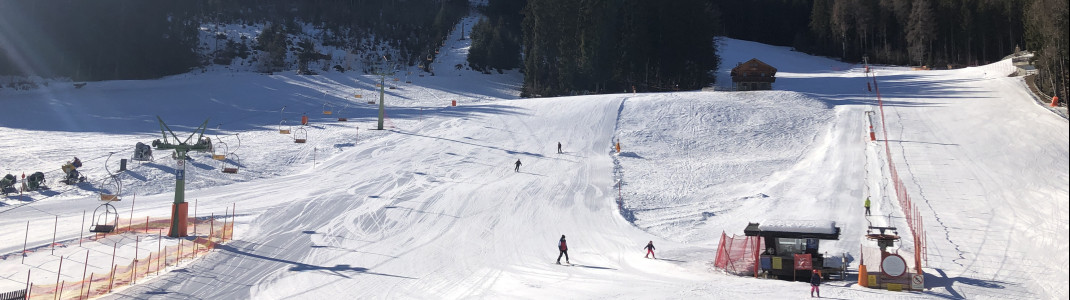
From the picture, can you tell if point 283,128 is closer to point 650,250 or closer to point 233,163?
point 233,163

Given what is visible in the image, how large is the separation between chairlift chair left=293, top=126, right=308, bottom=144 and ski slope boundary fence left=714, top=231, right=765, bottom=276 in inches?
1020

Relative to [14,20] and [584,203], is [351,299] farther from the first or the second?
[14,20]

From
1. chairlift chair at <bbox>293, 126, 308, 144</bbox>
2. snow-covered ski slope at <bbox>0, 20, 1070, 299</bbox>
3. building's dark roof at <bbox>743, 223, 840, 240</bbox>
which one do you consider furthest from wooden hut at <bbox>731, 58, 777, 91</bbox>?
building's dark roof at <bbox>743, 223, 840, 240</bbox>

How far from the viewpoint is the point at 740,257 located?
22.1 metres

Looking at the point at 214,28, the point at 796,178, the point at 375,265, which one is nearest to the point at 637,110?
the point at 796,178

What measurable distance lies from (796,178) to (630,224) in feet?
29.1

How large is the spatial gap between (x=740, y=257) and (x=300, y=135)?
29612 millimetres

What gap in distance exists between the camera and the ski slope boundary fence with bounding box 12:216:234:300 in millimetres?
18344

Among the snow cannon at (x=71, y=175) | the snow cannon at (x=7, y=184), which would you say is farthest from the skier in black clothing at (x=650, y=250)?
the snow cannon at (x=7, y=184)

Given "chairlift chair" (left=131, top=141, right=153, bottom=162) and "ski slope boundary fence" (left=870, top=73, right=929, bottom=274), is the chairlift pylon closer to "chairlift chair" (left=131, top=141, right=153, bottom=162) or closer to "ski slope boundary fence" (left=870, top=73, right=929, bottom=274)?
"chairlift chair" (left=131, top=141, right=153, bottom=162)

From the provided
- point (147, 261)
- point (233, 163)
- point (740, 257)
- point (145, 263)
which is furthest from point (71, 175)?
point (740, 257)

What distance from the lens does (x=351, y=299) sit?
61.8 feet

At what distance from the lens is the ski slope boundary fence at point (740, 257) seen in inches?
827

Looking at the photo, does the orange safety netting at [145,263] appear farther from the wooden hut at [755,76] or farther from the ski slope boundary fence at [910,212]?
the wooden hut at [755,76]
